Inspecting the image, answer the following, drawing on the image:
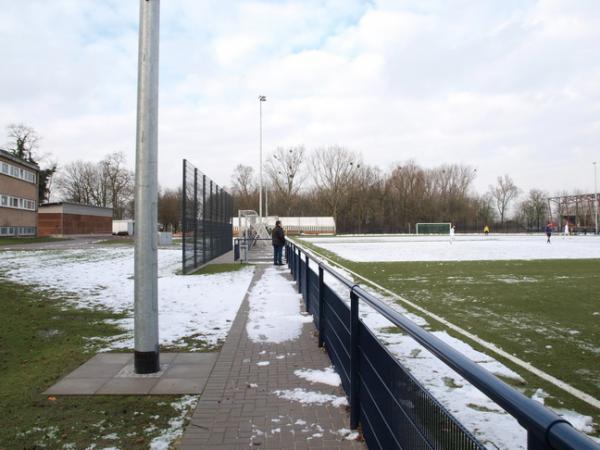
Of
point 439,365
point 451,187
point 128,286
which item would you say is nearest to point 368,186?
point 451,187

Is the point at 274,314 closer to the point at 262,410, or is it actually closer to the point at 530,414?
the point at 262,410

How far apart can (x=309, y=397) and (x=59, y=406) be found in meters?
2.21

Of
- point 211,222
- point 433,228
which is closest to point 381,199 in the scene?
point 433,228

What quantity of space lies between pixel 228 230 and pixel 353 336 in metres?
26.2

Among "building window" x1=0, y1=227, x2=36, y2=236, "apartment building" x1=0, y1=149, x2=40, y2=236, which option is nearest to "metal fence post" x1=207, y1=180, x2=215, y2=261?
"apartment building" x1=0, y1=149, x2=40, y2=236

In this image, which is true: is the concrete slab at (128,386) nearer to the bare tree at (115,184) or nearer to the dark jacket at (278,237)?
the dark jacket at (278,237)

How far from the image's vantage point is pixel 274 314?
8.32 metres

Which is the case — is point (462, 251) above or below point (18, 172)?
below

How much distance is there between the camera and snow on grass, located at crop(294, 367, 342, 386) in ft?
15.5

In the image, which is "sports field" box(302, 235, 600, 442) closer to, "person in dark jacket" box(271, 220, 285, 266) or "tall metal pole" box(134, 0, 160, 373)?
"person in dark jacket" box(271, 220, 285, 266)

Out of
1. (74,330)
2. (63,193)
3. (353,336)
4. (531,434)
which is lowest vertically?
(74,330)

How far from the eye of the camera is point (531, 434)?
1.30m

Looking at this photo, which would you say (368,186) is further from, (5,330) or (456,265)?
(5,330)

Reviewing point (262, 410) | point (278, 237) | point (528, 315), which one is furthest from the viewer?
point (278, 237)
